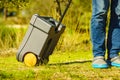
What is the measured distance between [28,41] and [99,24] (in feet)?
3.44

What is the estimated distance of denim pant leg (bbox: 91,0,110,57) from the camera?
17.4ft

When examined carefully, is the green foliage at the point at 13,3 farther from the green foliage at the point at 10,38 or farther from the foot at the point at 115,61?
the foot at the point at 115,61

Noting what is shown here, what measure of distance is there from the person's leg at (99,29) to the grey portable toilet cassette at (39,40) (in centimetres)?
56

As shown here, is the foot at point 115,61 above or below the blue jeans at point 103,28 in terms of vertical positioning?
below

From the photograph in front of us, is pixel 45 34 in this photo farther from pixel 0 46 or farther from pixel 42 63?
pixel 0 46

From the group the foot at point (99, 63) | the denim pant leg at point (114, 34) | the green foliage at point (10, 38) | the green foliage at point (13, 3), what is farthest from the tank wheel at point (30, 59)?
the green foliage at point (10, 38)

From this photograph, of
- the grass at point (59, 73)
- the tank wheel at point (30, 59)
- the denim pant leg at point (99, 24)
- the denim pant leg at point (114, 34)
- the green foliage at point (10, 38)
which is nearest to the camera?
the grass at point (59, 73)

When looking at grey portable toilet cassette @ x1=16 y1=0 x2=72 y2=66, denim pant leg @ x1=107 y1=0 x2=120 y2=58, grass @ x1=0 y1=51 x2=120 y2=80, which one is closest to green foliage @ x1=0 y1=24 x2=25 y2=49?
grey portable toilet cassette @ x1=16 y1=0 x2=72 y2=66

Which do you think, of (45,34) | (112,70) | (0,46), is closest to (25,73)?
(45,34)

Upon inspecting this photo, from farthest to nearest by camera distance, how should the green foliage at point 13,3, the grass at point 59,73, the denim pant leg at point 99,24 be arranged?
the green foliage at point 13,3 → the denim pant leg at point 99,24 → the grass at point 59,73

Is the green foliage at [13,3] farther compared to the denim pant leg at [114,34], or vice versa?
the green foliage at [13,3]

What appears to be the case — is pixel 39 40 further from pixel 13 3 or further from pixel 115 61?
pixel 13 3

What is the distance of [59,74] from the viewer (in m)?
4.98

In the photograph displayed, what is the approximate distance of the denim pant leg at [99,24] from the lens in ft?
17.4
